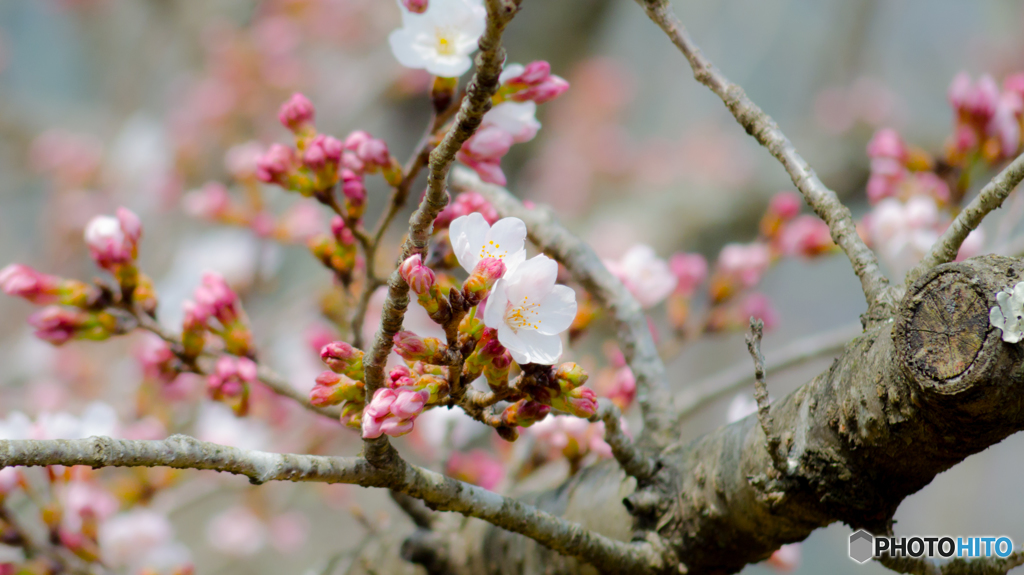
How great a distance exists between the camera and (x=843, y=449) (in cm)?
64

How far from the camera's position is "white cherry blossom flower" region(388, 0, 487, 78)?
0.82 m

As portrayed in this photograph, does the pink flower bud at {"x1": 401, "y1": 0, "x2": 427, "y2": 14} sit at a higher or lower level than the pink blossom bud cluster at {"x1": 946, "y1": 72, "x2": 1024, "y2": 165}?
lower

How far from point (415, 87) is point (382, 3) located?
106 centimetres

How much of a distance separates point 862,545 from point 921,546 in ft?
0.45

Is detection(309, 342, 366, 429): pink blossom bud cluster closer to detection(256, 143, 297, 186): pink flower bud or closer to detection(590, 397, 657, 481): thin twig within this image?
detection(590, 397, 657, 481): thin twig

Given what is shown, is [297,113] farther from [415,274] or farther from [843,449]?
→ [843,449]

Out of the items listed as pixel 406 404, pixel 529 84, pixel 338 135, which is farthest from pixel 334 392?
pixel 338 135

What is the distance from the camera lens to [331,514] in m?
4.56

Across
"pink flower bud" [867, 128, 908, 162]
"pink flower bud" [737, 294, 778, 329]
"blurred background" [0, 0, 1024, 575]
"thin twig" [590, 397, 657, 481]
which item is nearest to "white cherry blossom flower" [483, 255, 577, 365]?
"thin twig" [590, 397, 657, 481]

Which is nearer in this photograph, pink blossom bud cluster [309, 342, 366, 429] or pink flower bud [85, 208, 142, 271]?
pink blossom bud cluster [309, 342, 366, 429]

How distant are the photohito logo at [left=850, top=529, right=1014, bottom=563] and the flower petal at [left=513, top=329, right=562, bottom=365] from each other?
14.3 inches

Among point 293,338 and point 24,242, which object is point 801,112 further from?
point 24,242

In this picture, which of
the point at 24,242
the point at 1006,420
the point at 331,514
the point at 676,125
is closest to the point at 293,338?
the point at 331,514

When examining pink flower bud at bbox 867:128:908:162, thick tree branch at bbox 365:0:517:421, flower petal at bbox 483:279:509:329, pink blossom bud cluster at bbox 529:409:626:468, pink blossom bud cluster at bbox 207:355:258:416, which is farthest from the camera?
pink flower bud at bbox 867:128:908:162
